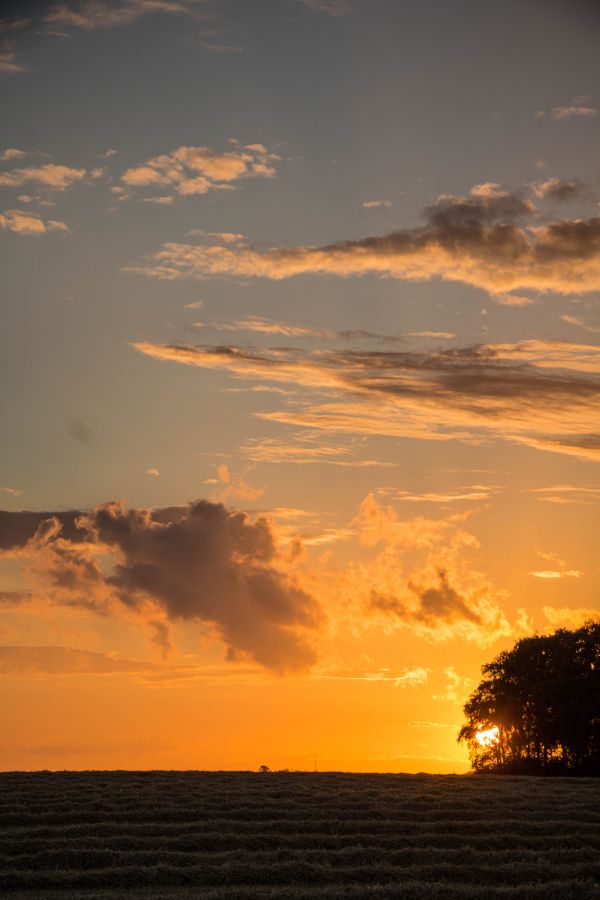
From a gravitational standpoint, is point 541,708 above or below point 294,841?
above

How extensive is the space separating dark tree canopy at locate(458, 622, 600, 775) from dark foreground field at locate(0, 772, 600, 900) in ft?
86.3

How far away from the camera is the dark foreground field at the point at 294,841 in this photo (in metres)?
22.3

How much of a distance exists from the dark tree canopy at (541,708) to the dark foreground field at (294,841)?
86.3 feet

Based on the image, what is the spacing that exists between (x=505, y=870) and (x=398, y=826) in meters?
5.80

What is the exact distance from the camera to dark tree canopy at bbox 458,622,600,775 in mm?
64062

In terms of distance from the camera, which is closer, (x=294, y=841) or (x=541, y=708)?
(x=294, y=841)

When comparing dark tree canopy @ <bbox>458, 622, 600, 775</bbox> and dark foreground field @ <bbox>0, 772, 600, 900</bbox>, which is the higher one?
dark tree canopy @ <bbox>458, 622, 600, 775</bbox>

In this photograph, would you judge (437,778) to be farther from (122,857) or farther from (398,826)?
(122,857)

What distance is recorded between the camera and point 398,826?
2881 cm

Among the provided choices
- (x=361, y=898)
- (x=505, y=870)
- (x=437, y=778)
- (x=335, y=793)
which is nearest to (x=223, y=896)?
(x=361, y=898)

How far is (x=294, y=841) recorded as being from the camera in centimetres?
2683

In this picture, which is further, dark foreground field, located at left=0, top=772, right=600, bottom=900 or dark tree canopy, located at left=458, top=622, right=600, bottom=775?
dark tree canopy, located at left=458, top=622, right=600, bottom=775

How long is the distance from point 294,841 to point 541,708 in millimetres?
43425

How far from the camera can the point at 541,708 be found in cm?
6662
